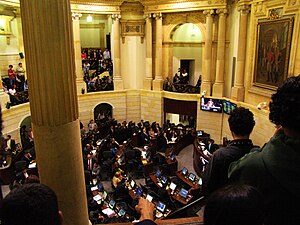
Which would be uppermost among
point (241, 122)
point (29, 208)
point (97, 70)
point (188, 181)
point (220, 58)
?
point (220, 58)

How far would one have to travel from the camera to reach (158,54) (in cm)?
1848

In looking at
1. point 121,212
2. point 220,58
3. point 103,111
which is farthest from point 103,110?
point 121,212

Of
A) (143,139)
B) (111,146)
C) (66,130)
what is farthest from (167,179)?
(66,130)

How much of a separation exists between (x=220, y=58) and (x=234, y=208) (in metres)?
15.8

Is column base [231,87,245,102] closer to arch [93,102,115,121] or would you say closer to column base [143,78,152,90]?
column base [143,78,152,90]

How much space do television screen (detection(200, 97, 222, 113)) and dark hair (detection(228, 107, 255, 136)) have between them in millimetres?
13467

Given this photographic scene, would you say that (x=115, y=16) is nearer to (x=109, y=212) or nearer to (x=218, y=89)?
(x=218, y=89)

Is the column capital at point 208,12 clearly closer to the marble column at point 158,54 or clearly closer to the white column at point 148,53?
the marble column at point 158,54

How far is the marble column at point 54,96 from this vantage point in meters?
3.33

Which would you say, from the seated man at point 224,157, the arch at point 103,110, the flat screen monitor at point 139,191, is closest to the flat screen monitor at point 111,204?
the flat screen monitor at point 139,191

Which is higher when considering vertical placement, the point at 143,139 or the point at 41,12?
the point at 41,12

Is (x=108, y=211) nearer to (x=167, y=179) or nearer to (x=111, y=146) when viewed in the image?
(x=167, y=179)

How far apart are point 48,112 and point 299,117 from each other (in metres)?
2.80

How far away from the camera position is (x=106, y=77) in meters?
19.4
